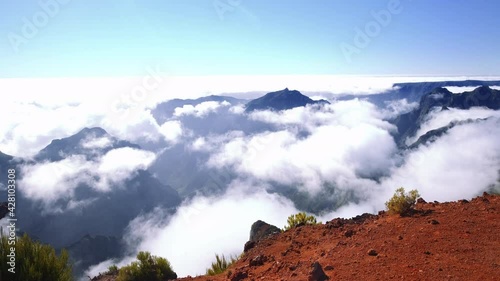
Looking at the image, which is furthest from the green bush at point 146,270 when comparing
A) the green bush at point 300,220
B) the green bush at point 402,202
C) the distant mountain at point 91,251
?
the distant mountain at point 91,251

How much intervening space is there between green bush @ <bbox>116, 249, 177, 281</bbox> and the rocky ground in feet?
10.5

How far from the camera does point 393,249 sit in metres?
9.37

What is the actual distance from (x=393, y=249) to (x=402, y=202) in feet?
12.3

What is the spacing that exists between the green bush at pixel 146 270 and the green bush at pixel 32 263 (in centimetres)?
400

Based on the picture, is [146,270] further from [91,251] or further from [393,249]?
[91,251]

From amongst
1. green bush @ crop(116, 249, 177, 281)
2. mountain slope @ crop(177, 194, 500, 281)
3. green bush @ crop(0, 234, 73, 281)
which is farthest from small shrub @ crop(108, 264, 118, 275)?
green bush @ crop(0, 234, 73, 281)

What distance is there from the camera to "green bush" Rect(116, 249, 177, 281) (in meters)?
13.3

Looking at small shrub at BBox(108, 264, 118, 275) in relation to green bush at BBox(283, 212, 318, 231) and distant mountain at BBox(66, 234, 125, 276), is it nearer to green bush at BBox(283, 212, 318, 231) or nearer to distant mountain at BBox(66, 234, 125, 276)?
green bush at BBox(283, 212, 318, 231)

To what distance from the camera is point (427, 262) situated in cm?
823

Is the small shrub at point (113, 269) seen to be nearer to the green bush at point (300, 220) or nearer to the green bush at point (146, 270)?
the green bush at point (146, 270)

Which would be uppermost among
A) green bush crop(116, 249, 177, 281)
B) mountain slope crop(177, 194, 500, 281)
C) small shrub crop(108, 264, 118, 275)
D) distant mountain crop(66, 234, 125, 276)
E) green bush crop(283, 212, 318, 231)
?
mountain slope crop(177, 194, 500, 281)

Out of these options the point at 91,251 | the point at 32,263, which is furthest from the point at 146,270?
the point at 91,251

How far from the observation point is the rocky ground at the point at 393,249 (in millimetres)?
7973

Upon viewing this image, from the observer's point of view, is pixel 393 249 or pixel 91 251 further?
pixel 91 251
